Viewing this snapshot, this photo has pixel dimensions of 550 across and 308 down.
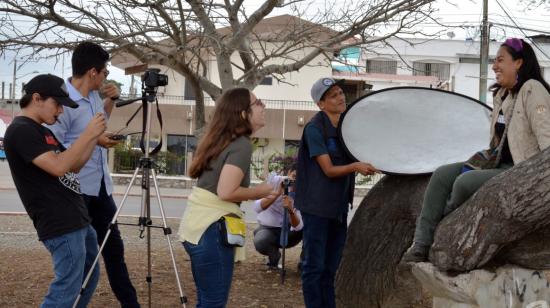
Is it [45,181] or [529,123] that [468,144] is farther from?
[45,181]

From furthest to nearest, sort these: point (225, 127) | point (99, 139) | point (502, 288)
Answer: point (99, 139) → point (225, 127) → point (502, 288)

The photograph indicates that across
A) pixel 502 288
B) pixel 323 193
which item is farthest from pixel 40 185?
pixel 502 288

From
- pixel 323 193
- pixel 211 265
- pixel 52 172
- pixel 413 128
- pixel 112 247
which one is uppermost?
pixel 413 128

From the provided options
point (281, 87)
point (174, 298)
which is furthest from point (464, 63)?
point (174, 298)

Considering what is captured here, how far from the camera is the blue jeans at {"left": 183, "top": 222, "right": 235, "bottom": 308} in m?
3.74

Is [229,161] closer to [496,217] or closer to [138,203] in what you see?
[496,217]

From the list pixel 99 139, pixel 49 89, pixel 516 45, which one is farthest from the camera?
pixel 99 139

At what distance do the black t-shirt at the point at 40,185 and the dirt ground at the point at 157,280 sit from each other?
2.14m

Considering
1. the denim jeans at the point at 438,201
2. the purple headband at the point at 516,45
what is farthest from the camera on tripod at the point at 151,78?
the purple headband at the point at 516,45

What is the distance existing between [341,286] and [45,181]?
2174 millimetres

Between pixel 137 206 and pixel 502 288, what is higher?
pixel 502 288

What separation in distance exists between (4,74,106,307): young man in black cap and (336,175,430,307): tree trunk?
1904 millimetres

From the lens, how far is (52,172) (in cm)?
361

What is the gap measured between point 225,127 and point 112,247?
1728 millimetres
